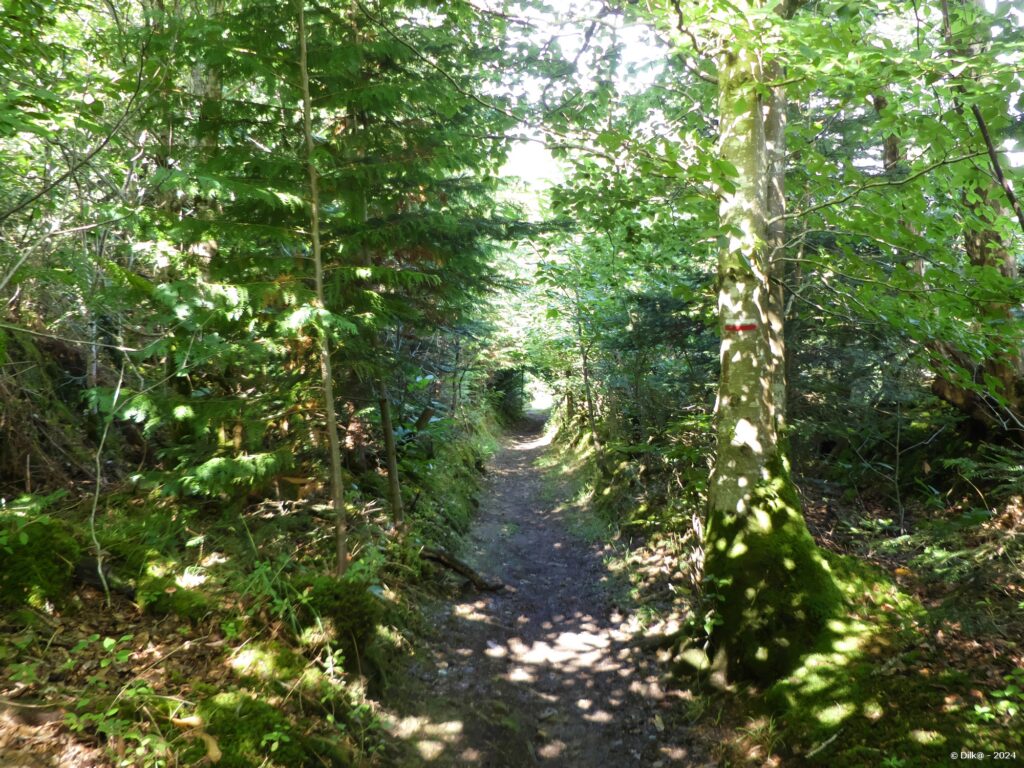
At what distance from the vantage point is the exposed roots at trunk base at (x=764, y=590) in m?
4.30

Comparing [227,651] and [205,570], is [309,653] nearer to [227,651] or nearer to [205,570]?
[227,651]

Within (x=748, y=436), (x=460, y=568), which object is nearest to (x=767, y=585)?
(x=748, y=436)

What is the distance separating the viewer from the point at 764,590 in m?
4.55

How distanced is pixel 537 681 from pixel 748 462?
9.87ft

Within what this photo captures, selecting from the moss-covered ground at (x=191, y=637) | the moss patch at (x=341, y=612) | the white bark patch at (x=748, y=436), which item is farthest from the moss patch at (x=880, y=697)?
the moss patch at (x=341, y=612)

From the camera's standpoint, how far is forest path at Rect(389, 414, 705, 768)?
436 cm

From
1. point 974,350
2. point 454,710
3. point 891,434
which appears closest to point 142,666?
point 454,710

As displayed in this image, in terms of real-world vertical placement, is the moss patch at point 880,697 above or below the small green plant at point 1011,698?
below

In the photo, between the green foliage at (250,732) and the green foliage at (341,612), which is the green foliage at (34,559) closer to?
the green foliage at (250,732)

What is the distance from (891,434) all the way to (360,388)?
834 cm

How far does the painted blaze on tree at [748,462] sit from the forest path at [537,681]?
102 cm

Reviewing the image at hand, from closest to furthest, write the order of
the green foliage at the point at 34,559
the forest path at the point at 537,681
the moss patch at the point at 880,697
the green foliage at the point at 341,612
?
the moss patch at the point at 880,697 < the green foliage at the point at 34,559 < the forest path at the point at 537,681 < the green foliage at the point at 341,612

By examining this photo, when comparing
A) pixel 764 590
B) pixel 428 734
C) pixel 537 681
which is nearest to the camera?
pixel 428 734

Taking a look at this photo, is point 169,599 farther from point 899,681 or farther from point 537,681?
point 899,681
